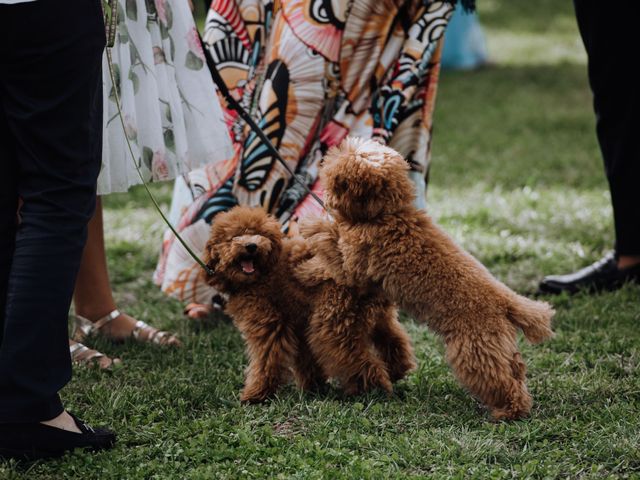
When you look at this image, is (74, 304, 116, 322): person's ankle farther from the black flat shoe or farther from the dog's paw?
the black flat shoe

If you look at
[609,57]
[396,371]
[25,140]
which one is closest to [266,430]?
[396,371]

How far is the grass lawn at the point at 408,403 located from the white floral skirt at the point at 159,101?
69cm

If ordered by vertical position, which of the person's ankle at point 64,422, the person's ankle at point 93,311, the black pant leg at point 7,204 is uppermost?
the black pant leg at point 7,204

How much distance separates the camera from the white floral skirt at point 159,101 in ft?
9.16

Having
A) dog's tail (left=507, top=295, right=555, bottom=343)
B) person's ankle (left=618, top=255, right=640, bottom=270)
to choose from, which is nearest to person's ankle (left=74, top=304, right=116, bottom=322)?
dog's tail (left=507, top=295, right=555, bottom=343)

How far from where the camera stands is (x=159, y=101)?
290 cm

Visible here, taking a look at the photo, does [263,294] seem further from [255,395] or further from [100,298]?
[100,298]

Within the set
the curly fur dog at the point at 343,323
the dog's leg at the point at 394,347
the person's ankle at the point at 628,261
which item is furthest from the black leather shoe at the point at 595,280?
the curly fur dog at the point at 343,323

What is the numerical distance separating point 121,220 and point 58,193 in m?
3.08

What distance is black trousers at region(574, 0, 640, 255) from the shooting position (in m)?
3.74

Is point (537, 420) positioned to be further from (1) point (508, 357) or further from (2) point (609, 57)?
(2) point (609, 57)

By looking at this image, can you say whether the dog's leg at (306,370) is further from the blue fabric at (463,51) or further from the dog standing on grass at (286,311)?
the blue fabric at (463,51)

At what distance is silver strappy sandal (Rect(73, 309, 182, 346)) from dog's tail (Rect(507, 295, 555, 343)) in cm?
140

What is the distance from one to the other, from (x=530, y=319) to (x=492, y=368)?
176 millimetres
